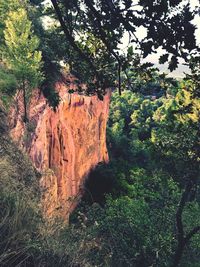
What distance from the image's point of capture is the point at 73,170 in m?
28.2

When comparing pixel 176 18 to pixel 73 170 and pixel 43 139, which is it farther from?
pixel 73 170

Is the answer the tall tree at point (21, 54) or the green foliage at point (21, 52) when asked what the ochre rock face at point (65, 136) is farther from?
the green foliage at point (21, 52)

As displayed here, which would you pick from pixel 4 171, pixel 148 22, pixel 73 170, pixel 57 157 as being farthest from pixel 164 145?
pixel 73 170

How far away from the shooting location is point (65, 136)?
86.0ft

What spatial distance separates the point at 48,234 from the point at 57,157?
20.4 m

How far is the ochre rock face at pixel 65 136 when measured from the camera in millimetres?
18312

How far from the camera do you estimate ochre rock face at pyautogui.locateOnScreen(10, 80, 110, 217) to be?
60.1 feet

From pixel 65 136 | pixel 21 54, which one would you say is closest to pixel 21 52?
pixel 21 54

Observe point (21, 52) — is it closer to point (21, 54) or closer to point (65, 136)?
point (21, 54)

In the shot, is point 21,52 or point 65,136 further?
point 65,136

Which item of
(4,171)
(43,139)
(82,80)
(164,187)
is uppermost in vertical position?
(82,80)

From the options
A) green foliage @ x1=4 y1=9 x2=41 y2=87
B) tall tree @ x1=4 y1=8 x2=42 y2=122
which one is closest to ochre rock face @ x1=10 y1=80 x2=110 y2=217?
tall tree @ x1=4 y1=8 x2=42 y2=122

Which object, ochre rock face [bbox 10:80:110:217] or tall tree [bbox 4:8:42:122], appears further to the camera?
tall tree [bbox 4:8:42:122]

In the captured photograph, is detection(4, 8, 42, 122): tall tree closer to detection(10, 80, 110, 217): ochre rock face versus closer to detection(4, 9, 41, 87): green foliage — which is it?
detection(4, 9, 41, 87): green foliage
